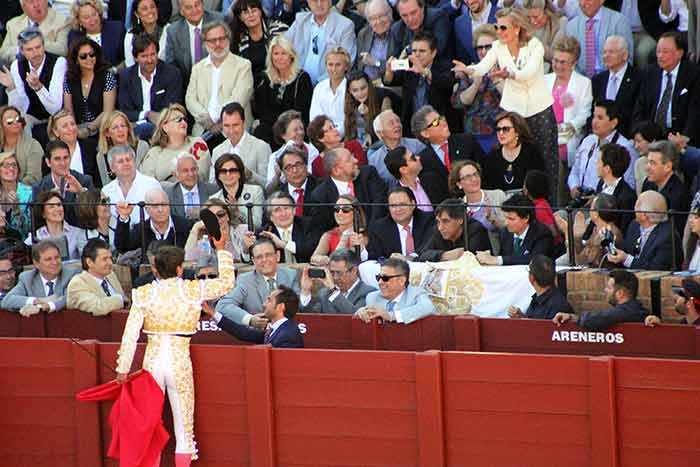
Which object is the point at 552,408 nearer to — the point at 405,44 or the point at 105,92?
the point at 405,44

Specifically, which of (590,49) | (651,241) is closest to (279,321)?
(651,241)

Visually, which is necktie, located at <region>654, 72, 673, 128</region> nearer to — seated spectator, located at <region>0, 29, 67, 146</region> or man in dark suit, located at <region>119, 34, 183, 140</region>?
man in dark suit, located at <region>119, 34, 183, 140</region>

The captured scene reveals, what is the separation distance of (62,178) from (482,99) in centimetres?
348

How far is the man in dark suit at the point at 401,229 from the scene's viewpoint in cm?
1288

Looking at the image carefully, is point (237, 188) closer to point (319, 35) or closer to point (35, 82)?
point (319, 35)

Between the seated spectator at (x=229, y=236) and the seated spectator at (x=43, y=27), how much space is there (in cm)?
324

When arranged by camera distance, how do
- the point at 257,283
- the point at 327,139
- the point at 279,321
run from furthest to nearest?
the point at 327,139 < the point at 257,283 < the point at 279,321

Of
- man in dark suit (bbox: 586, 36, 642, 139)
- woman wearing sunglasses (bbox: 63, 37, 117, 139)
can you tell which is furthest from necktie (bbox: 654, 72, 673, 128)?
woman wearing sunglasses (bbox: 63, 37, 117, 139)

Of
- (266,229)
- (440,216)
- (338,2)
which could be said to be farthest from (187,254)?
(338,2)

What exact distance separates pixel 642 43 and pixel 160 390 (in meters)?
5.32

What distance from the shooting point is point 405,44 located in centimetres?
1477

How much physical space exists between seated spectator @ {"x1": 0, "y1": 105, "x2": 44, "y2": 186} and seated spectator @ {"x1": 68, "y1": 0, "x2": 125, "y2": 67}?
1197mm

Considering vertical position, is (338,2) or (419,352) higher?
(338,2)

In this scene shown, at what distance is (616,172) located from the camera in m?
12.9
